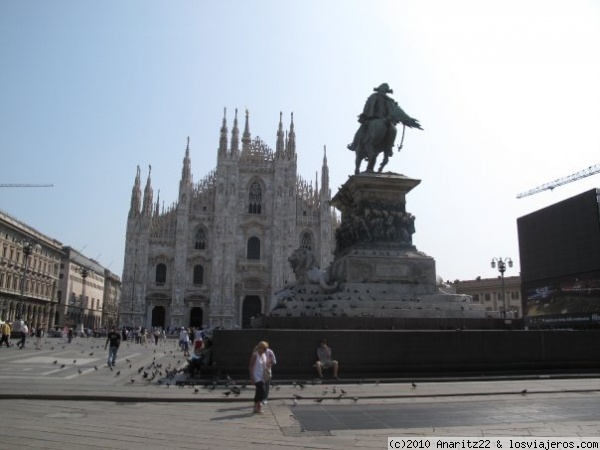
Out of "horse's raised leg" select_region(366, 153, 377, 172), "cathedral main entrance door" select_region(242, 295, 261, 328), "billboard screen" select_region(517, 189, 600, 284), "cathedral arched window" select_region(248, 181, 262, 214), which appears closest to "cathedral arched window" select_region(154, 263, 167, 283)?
"cathedral main entrance door" select_region(242, 295, 261, 328)

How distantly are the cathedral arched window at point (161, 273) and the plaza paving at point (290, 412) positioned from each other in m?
41.4

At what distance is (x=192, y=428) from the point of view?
586 centimetres

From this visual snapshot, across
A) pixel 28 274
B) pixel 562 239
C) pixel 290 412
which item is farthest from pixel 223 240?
pixel 290 412

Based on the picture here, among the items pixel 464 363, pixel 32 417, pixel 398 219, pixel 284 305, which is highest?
pixel 398 219

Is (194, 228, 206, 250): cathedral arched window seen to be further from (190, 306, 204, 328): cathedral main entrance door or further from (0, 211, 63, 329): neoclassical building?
(0, 211, 63, 329): neoclassical building

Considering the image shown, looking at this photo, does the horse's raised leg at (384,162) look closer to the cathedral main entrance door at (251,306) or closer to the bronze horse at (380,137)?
the bronze horse at (380,137)

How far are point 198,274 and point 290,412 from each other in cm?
4554

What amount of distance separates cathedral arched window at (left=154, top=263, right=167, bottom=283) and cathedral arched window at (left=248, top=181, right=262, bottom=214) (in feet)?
33.7

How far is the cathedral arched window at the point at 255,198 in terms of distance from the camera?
53.1 metres

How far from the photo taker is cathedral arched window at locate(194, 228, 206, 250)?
51.6 m

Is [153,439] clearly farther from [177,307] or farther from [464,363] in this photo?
[177,307]

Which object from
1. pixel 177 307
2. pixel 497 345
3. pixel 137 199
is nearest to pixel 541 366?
pixel 497 345

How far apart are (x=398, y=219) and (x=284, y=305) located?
3161 mm

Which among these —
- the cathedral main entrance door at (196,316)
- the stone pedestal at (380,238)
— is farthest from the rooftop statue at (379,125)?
the cathedral main entrance door at (196,316)
